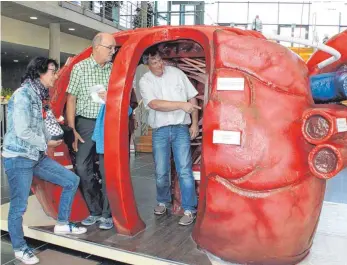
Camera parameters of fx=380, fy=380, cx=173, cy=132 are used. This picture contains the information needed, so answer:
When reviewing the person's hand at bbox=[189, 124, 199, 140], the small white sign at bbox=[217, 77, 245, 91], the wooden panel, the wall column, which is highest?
the wall column

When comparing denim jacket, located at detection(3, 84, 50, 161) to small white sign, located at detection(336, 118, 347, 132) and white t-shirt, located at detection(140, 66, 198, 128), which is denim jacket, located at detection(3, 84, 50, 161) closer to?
white t-shirt, located at detection(140, 66, 198, 128)

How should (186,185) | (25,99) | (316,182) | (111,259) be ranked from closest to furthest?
(316,182) → (25,99) → (111,259) → (186,185)

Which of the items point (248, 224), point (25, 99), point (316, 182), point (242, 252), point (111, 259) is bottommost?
point (111, 259)

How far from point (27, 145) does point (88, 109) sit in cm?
67

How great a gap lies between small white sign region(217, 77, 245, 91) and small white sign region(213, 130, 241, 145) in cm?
29

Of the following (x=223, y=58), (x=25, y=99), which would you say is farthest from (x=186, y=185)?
(x=25, y=99)

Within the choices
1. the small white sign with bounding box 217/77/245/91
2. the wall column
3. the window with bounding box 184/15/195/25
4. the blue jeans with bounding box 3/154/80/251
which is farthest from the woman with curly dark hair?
the window with bounding box 184/15/195/25

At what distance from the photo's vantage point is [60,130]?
3.02m

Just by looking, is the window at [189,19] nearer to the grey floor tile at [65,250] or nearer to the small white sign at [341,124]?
the grey floor tile at [65,250]

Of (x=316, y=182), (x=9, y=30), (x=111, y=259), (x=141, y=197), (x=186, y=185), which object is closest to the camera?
(x=316, y=182)

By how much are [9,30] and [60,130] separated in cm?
936

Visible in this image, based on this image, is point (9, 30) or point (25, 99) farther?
point (9, 30)

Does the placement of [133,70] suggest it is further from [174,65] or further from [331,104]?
[331,104]

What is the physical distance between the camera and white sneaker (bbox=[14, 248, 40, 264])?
2870 mm
